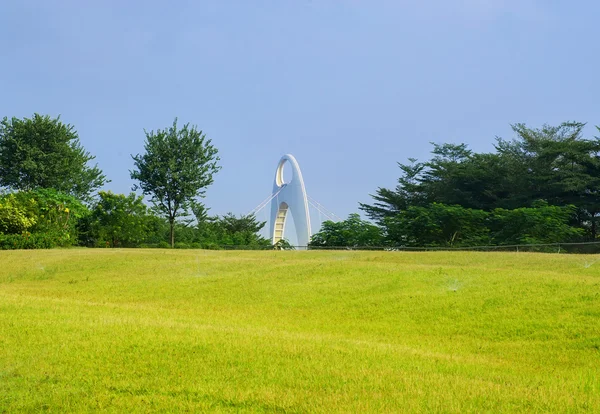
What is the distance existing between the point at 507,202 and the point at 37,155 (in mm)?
26646

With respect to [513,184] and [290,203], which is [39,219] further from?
[513,184]

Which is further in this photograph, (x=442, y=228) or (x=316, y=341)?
(x=442, y=228)

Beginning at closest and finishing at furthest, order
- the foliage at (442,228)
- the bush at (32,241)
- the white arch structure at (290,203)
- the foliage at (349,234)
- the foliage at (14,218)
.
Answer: the bush at (32,241) → the foliage at (14,218) → the foliage at (442,228) → the foliage at (349,234) → the white arch structure at (290,203)

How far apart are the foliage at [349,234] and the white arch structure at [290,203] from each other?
15.1 feet

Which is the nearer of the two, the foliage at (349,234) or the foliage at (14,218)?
the foliage at (14,218)

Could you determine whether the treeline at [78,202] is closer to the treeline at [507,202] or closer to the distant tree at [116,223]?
the distant tree at [116,223]

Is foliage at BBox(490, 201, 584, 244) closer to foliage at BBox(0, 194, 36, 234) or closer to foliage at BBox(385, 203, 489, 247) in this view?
foliage at BBox(385, 203, 489, 247)

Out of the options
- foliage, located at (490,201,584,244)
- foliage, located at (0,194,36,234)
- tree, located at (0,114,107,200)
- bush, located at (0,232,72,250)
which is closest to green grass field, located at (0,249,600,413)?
foliage, located at (490,201,584,244)

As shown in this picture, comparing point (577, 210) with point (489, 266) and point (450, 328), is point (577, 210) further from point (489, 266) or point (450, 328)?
point (450, 328)

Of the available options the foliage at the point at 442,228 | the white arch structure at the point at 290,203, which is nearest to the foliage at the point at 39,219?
the white arch structure at the point at 290,203

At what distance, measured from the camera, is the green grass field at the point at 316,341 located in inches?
219

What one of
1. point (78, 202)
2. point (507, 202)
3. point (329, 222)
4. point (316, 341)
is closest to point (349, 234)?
point (329, 222)

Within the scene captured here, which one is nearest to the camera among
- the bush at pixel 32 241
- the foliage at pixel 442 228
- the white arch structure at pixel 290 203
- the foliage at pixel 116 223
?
the bush at pixel 32 241

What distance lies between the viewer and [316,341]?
789 centimetres
